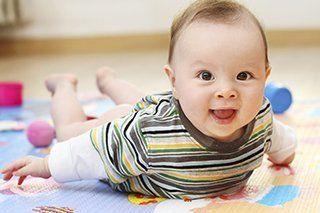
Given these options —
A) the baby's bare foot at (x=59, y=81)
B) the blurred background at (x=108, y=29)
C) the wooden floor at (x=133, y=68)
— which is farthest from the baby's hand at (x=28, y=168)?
the blurred background at (x=108, y=29)

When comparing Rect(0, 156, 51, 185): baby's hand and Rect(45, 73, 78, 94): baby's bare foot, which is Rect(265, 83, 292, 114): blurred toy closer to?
Rect(45, 73, 78, 94): baby's bare foot

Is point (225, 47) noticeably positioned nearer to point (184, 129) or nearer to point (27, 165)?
point (184, 129)

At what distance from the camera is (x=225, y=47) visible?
77 cm

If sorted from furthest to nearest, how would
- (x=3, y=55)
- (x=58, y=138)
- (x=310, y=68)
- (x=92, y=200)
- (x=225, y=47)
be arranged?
(x=3, y=55)
(x=310, y=68)
(x=58, y=138)
(x=92, y=200)
(x=225, y=47)

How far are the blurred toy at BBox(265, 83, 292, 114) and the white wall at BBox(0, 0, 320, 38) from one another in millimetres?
1777

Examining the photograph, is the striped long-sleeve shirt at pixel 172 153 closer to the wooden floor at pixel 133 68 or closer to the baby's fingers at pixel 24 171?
the baby's fingers at pixel 24 171

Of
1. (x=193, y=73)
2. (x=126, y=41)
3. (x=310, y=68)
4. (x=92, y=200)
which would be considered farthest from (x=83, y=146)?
(x=126, y=41)

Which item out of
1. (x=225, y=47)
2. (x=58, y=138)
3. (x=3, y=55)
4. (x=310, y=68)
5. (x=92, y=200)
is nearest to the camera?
(x=225, y=47)

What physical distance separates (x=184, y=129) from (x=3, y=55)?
2576 millimetres

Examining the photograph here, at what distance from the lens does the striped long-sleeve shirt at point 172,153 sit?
82cm

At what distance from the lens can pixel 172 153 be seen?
82 cm

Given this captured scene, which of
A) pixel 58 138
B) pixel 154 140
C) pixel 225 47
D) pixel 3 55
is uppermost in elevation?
pixel 225 47

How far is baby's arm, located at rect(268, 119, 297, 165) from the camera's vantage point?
0.97 metres

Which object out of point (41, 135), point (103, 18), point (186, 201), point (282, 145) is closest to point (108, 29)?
point (103, 18)
